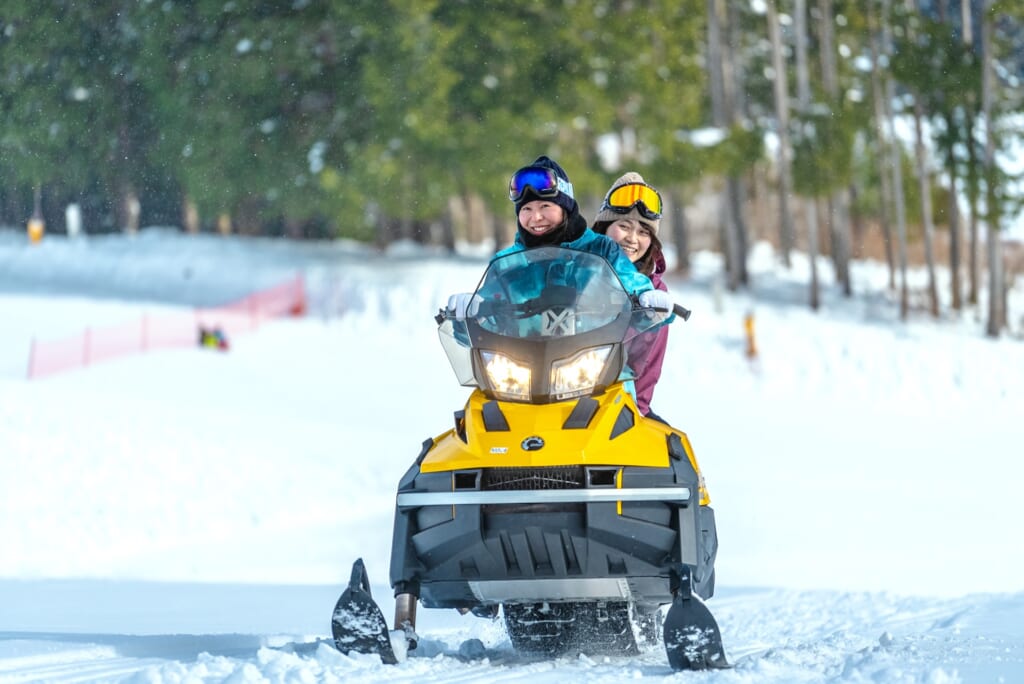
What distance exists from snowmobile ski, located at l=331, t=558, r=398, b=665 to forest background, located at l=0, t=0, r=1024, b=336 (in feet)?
96.9

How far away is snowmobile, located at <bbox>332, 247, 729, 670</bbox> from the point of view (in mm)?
5492

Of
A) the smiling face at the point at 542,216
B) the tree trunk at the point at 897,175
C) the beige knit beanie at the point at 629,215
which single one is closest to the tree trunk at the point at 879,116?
the tree trunk at the point at 897,175

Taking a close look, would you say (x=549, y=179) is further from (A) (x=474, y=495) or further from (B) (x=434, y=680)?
(B) (x=434, y=680)

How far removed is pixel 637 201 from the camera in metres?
7.32

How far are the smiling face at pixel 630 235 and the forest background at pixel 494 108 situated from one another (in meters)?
27.3

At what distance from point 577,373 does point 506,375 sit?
277 millimetres

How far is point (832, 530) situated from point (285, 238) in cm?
3571

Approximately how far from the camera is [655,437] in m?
5.78

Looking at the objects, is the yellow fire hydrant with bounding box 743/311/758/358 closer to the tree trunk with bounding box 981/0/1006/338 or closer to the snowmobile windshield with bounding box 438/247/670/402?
the tree trunk with bounding box 981/0/1006/338

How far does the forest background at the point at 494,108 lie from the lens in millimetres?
35406

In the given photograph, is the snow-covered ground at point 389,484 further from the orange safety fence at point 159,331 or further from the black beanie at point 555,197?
the black beanie at point 555,197

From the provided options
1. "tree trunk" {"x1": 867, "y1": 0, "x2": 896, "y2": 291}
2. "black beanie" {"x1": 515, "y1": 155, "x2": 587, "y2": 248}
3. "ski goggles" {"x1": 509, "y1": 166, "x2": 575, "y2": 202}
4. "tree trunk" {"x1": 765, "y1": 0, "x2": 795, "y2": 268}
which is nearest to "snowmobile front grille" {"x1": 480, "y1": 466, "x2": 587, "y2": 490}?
"black beanie" {"x1": 515, "y1": 155, "x2": 587, "y2": 248}

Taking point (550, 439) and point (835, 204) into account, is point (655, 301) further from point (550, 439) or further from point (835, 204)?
point (835, 204)

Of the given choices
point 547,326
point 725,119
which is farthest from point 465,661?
point 725,119
